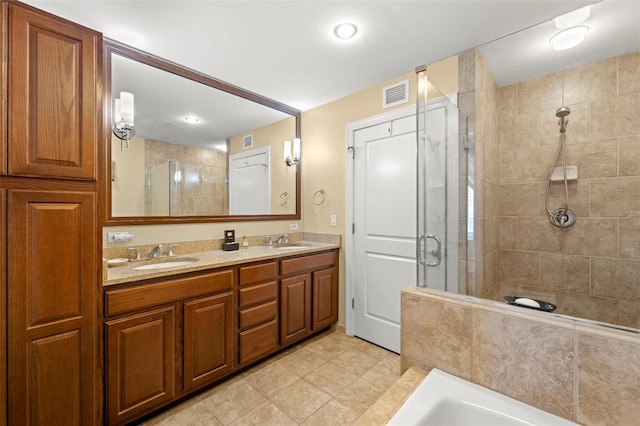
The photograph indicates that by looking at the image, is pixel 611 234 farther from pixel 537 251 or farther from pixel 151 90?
pixel 151 90

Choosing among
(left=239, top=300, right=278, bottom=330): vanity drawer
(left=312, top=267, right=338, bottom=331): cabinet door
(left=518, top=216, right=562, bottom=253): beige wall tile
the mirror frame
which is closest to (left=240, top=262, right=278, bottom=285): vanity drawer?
(left=239, top=300, right=278, bottom=330): vanity drawer

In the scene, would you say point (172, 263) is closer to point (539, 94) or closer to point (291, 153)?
point (291, 153)

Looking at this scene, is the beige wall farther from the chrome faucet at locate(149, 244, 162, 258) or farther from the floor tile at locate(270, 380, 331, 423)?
the floor tile at locate(270, 380, 331, 423)

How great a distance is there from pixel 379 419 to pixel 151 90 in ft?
8.49

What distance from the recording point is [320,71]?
2.33 metres

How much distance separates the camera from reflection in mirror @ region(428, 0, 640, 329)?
156cm

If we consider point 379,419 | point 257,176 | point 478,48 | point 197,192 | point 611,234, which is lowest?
point 379,419

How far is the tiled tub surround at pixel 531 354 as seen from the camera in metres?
0.81

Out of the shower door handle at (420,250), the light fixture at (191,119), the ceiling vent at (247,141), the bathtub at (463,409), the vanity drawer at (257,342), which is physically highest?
the light fixture at (191,119)

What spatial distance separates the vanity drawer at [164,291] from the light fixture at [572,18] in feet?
8.51

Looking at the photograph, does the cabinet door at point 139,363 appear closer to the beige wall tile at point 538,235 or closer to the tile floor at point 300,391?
the tile floor at point 300,391

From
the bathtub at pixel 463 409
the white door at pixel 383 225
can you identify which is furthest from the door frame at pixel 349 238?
the bathtub at pixel 463 409

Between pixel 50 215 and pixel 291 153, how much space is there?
2.19 meters

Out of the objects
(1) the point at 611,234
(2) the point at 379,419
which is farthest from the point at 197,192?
(1) the point at 611,234
